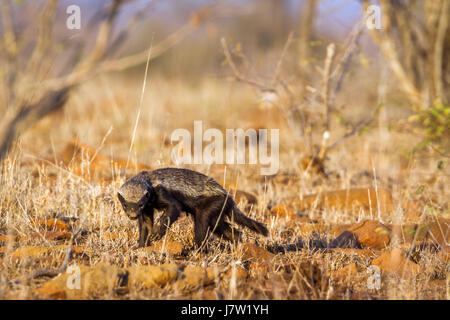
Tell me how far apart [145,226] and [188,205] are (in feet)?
1.49

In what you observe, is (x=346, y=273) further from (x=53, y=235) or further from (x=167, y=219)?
(x=53, y=235)

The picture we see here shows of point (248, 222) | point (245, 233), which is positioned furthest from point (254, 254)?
point (245, 233)

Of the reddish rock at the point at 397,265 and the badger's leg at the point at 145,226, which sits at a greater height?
the badger's leg at the point at 145,226

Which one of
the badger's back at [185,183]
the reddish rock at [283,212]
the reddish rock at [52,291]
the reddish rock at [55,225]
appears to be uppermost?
the badger's back at [185,183]

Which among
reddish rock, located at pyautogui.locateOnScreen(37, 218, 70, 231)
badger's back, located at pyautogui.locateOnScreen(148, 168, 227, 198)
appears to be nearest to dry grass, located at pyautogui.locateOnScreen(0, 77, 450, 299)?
reddish rock, located at pyautogui.locateOnScreen(37, 218, 70, 231)

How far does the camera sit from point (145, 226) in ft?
15.8

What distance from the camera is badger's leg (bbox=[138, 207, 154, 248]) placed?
15.3ft

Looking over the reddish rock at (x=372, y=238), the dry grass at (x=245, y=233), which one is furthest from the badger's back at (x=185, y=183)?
the reddish rock at (x=372, y=238)

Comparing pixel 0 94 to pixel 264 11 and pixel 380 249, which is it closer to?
pixel 380 249

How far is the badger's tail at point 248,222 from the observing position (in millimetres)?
4762

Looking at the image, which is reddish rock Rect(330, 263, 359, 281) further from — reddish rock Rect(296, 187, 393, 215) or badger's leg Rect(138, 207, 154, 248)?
reddish rock Rect(296, 187, 393, 215)

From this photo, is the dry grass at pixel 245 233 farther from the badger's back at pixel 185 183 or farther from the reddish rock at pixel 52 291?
the badger's back at pixel 185 183

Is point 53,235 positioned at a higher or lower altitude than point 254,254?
higher

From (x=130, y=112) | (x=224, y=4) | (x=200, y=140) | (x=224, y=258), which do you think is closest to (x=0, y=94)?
(x=130, y=112)
